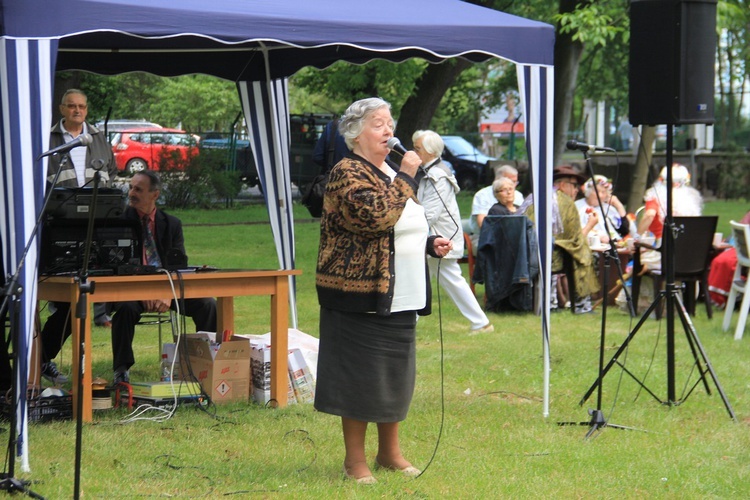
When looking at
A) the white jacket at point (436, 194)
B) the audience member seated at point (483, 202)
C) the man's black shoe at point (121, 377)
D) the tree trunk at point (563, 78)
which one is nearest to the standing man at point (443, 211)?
the white jacket at point (436, 194)

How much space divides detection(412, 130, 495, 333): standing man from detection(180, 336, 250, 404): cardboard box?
2.29 m

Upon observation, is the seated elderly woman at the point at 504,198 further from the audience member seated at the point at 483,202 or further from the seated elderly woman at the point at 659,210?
the seated elderly woman at the point at 659,210

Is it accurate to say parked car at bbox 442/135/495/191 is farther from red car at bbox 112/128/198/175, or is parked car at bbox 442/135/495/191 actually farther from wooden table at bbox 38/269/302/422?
wooden table at bbox 38/269/302/422

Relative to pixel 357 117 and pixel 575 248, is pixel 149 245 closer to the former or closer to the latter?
pixel 357 117

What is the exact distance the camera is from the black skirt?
16.2ft

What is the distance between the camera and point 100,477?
5211mm

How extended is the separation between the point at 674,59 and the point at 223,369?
3.38 metres

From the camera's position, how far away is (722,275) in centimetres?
1089

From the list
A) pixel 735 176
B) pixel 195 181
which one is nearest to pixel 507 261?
pixel 195 181

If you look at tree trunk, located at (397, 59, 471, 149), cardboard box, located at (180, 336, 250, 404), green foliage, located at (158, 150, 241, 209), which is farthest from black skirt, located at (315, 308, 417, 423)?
green foliage, located at (158, 150, 241, 209)

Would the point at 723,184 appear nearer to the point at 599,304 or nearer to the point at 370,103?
the point at 599,304

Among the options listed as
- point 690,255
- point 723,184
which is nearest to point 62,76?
point 690,255

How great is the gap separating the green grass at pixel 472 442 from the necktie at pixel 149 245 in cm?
88

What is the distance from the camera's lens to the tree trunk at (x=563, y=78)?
1614cm
